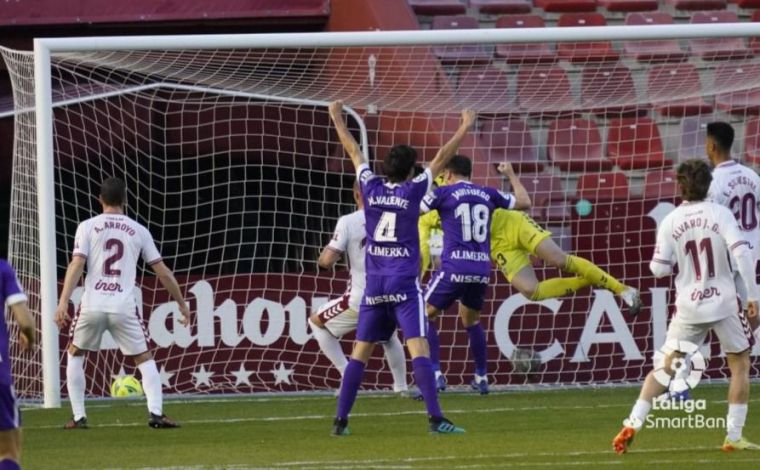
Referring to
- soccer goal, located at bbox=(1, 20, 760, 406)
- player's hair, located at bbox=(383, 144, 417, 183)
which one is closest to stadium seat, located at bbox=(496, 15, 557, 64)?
soccer goal, located at bbox=(1, 20, 760, 406)

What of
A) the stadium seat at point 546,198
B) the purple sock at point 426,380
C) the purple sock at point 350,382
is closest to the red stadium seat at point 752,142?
the stadium seat at point 546,198

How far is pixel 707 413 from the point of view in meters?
11.8

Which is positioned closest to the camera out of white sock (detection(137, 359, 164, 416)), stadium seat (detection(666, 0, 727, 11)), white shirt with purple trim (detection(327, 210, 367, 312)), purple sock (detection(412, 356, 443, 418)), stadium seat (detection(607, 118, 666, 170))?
purple sock (detection(412, 356, 443, 418))

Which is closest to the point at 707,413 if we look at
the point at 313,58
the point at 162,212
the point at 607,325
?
the point at 607,325

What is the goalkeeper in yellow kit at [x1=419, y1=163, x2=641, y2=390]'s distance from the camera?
539 inches

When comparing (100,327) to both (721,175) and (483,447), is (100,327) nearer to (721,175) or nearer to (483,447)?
(483,447)

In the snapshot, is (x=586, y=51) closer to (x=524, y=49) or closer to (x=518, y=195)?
(x=524, y=49)

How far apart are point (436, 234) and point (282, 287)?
1.63 meters

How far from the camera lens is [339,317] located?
13.6 metres

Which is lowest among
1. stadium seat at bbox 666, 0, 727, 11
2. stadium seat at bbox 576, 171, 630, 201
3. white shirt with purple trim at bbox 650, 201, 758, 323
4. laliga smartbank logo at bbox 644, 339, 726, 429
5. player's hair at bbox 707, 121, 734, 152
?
laliga smartbank logo at bbox 644, 339, 726, 429

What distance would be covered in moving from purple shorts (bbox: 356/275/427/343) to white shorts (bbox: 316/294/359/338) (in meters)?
2.90

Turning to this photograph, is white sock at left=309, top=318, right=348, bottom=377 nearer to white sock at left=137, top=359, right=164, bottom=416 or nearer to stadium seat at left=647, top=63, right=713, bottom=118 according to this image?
white sock at left=137, top=359, right=164, bottom=416

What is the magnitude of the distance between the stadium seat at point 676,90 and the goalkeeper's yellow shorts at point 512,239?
207 centimetres

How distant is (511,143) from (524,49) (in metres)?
1.33
